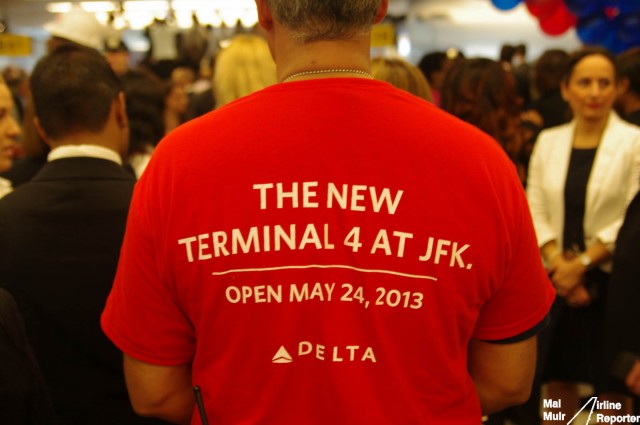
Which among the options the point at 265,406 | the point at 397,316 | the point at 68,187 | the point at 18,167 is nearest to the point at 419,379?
the point at 397,316

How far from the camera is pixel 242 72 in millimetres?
3098

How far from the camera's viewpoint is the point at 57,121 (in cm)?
205

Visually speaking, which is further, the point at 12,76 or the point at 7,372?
the point at 12,76

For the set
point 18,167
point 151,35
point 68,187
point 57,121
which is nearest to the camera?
point 68,187

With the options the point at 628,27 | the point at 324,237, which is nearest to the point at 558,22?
the point at 628,27

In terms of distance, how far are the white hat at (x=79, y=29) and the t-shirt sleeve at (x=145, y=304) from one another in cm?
304

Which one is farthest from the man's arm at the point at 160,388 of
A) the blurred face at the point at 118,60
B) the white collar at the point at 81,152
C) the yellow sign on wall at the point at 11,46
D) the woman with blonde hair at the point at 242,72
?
the blurred face at the point at 118,60

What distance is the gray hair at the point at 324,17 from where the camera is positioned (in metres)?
1.16

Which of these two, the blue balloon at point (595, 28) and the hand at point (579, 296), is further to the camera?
the blue balloon at point (595, 28)

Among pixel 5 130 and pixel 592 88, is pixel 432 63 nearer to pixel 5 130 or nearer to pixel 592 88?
pixel 592 88

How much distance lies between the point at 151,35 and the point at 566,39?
8.73m

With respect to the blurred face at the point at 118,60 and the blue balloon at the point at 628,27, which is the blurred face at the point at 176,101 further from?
the blue balloon at the point at 628,27

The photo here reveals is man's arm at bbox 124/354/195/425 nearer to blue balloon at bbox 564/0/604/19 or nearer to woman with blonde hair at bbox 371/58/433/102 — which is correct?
woman with blonde hair at bbox 371/58/433/102

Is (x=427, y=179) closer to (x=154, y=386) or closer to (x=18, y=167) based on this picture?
(x=154, y=386)
